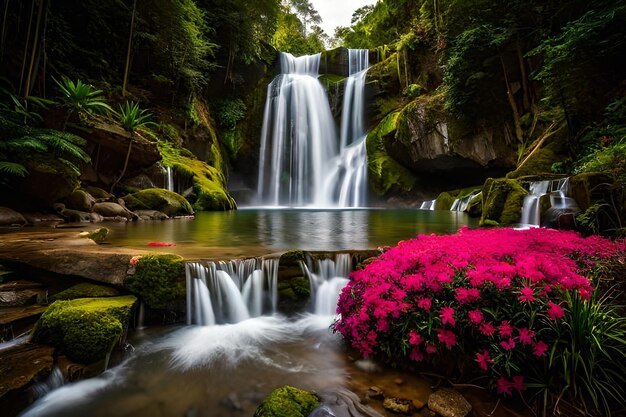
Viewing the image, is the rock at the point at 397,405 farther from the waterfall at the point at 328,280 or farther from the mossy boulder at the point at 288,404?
the waterfall at the point at 328,280

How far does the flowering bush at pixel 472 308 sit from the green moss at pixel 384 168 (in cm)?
1887

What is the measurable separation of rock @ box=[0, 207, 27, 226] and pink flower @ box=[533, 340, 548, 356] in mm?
9972

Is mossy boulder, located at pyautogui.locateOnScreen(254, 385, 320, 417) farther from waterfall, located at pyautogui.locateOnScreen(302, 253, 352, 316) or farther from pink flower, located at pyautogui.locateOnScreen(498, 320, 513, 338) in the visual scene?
waterfall, located at pyautogui.locateOnScreen(302, 253, 352, 316)

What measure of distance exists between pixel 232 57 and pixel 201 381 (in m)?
25.2

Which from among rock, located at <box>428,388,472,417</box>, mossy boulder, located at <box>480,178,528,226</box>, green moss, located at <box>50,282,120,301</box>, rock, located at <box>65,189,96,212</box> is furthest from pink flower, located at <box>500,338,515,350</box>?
rock, located at <box>65,189,96,212</box>

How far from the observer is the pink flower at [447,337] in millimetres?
2381

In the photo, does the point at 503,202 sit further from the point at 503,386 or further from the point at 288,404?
the point at 288,404

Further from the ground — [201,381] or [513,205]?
[513,205]

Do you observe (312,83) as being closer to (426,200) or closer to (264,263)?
(426,200)

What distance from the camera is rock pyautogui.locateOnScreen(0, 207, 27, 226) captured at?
695 cm

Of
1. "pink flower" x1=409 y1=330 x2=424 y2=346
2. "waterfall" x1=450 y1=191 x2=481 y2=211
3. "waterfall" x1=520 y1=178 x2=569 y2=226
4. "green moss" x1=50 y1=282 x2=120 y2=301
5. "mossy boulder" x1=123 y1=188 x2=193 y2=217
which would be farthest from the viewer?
"waterfall" x1=450 y1=191 x2=481 y2=211

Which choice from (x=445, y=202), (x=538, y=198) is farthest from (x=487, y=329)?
(x=445, y=202)

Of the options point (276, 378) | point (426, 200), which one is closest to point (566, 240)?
point (276, 378)

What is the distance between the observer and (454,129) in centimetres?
1823
